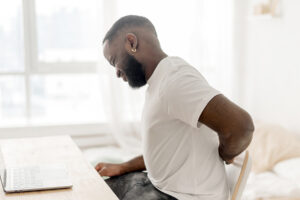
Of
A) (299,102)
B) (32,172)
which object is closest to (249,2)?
(299,102)

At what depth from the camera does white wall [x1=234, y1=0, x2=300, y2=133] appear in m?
3.22

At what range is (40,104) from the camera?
3633 mm

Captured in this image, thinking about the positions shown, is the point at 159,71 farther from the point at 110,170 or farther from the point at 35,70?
the point at 35,70

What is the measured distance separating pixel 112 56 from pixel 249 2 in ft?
7.37

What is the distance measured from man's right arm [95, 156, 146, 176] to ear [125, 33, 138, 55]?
50 cm

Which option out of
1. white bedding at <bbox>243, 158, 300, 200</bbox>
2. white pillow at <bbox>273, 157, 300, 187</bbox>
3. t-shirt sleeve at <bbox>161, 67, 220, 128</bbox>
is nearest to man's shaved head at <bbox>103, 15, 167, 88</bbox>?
t-shirt sleeve at <bbox>161, 67, 220, 128</bbox>

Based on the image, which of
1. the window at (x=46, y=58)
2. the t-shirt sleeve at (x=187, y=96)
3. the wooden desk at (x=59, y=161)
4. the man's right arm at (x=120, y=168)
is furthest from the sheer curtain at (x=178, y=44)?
the t-shirt sleeve at (x=187, y=96)

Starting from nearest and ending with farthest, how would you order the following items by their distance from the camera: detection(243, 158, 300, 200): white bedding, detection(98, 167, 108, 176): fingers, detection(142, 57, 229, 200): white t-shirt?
detection(142, 57, 229, 200): white t-shirt
detection(98, 167, 108, 176): fingers
detection(243, 158, 300, 200): white bedding

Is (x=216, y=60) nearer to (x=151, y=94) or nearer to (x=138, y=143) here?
(x=138, y=143)

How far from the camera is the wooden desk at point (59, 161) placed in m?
1.42

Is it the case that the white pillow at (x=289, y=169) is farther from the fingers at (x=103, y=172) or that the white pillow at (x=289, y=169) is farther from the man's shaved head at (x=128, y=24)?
the man's shaved head at (x=128, y=24)

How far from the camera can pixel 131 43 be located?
1738 millimetres

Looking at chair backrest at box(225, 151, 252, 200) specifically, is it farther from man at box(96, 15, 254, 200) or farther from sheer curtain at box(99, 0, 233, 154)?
sheer curtain at box(99, 0, 233, 154)

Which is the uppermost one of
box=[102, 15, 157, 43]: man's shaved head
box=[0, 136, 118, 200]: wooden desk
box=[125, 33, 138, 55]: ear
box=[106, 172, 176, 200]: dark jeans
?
box=[102, 15, 157, 43]: man's shaved head
